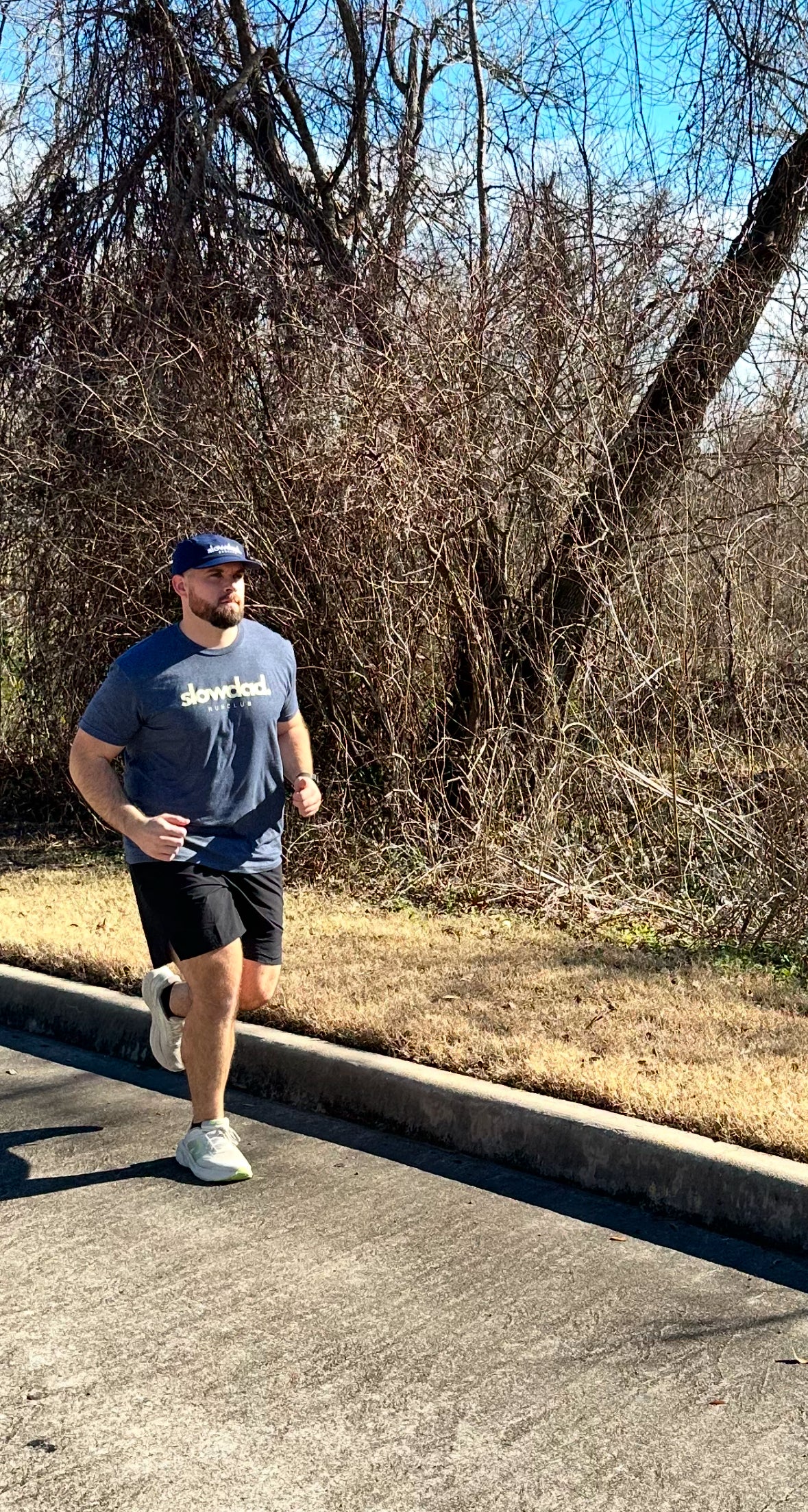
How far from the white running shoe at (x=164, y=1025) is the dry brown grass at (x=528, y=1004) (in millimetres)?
977

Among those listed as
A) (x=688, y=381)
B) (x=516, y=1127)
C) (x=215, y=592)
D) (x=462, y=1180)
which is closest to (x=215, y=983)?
(x=462, y=1180)

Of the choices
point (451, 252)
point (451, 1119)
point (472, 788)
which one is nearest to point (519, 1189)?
point (451, 1119)

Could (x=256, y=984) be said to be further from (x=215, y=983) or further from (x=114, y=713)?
(x=114, y=713)

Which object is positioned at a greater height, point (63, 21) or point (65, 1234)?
point (63, 21)

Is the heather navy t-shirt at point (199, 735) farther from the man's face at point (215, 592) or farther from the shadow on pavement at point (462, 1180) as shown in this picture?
the shadow on pavement at point (462, 1180)

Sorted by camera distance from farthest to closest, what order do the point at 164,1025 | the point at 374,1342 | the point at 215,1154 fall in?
the point at 164,1025 → the point at 215,1154 → the point at 374,1342

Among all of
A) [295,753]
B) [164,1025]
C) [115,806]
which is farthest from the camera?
[295,753]

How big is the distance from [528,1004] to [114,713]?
2368 millimetres

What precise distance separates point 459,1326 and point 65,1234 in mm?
1230

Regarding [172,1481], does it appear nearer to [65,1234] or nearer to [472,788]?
[65,1234]

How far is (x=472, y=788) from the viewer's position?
9273mm

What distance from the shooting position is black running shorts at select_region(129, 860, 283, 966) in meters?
4.94

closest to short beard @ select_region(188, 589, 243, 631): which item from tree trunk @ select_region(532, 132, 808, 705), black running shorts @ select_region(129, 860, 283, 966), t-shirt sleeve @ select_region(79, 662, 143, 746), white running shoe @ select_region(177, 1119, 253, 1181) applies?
t-shirt sleeve @ select_region(79, 662, 143, 746)

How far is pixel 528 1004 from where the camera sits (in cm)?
654
